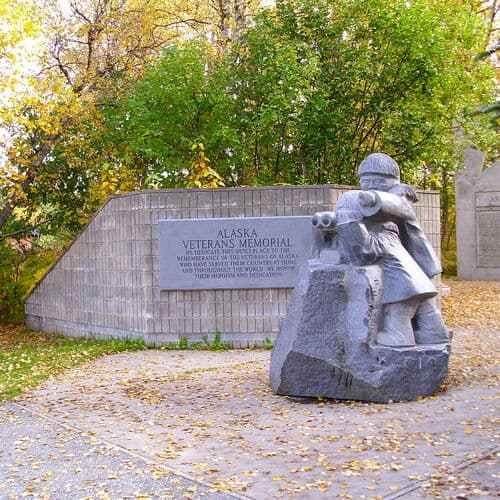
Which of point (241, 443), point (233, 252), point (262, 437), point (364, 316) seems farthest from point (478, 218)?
point (241, 443)

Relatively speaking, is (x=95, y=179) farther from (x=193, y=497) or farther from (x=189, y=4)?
(x=193, y=497)

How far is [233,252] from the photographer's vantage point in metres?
10.7

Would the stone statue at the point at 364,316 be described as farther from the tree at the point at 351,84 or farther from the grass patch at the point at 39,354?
the tree at the point at 351,84

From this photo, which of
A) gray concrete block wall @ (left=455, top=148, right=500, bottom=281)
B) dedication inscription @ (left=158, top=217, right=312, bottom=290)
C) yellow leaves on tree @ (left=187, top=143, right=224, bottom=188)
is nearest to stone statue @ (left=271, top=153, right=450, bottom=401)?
dedication inscription @ (left=158, top=217, right=312, bottom=290)

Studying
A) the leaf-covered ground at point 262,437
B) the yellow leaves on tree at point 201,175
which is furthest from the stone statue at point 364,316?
the yellow leaves on tree at point 201,175

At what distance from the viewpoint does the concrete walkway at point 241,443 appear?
457cm

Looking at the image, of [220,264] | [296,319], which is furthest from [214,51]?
[296,319]

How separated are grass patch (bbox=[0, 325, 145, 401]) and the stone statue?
10.7ft

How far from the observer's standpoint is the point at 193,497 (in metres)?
4.42

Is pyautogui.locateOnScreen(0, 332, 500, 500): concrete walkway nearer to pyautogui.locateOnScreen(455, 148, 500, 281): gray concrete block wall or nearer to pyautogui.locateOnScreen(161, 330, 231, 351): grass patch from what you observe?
pyautogui.locateOnScreen(161, 330, 231, 351): grass patch

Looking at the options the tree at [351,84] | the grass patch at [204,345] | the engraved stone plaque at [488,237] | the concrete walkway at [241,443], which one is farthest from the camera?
the engraved stone plaque at [488,237]

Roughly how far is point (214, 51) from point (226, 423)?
500 inches

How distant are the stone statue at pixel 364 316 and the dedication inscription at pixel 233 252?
11.5ft

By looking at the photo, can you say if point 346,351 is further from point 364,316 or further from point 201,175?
point 201,175
